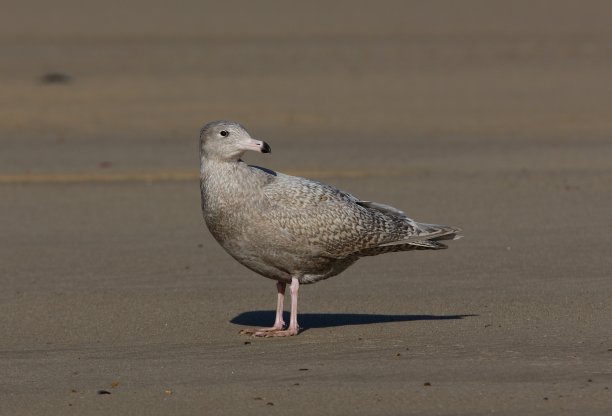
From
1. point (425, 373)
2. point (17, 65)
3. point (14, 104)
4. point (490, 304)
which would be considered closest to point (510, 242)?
point (490, 304)

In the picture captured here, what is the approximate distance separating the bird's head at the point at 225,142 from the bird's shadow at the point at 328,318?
53.8 inches

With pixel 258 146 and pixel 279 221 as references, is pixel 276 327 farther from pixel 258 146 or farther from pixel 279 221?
pixel 258 146

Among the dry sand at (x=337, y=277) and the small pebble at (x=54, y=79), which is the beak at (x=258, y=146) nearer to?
the dry sand at (x=337, y=277)

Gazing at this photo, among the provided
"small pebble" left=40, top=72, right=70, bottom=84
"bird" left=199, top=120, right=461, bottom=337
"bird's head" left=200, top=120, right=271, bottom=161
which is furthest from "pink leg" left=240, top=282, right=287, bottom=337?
"small pebble" left=40, top=72, right=70, bottom=84

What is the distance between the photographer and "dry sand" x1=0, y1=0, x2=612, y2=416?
816 cm

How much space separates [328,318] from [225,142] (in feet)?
5.61

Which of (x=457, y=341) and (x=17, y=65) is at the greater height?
(x=17, y=65)

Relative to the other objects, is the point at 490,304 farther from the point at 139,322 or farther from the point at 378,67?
the point at 378,67

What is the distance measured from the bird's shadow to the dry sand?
4 centimetres

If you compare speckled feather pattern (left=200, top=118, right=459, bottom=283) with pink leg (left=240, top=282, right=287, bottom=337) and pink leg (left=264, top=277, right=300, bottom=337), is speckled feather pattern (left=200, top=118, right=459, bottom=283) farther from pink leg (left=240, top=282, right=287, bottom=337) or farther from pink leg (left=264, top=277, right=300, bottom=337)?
pink leg (left=240, top=282, right=287, bottom=337)

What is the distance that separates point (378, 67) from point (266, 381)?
26487 millimetres

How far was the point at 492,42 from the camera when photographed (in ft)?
137

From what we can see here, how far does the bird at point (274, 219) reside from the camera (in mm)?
9727

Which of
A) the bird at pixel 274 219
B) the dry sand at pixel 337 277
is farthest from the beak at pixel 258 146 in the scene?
the dry sand at pixel 337 277
